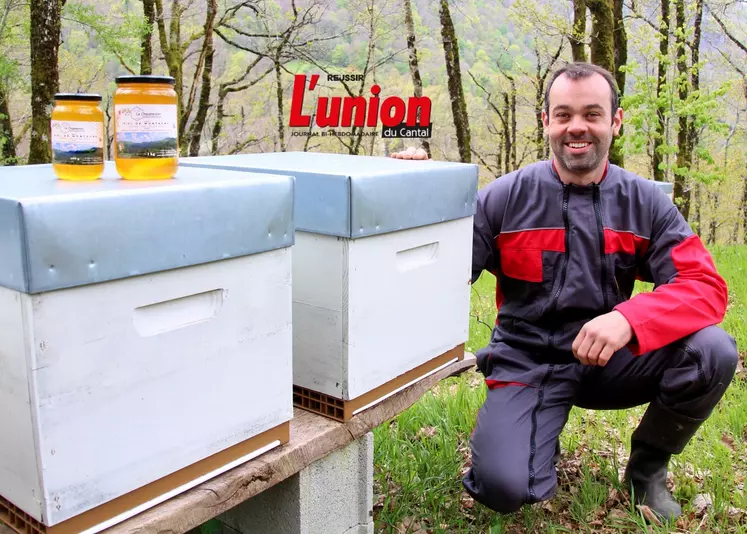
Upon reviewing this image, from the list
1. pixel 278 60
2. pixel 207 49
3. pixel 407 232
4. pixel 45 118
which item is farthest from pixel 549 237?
pixel 278 60

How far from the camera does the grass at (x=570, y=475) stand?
2137 millimetres

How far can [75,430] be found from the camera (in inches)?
42.3

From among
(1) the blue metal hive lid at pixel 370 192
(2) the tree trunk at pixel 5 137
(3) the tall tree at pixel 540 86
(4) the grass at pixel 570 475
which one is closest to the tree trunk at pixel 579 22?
(4) the grass at pixel 570 475

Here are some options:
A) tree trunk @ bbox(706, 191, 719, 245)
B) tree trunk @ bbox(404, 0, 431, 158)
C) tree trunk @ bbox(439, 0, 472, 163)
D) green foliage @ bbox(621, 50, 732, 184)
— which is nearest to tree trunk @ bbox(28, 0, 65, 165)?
green foliage @ bbox(621, 50, 732, 184)

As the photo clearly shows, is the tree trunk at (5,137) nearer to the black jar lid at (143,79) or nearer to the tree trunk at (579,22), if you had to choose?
the tree trunk at (579,22)

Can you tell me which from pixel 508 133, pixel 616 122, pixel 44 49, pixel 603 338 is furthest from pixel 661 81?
pixel 508 133

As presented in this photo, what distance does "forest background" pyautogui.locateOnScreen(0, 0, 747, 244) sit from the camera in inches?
359

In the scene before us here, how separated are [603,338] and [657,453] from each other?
546mm

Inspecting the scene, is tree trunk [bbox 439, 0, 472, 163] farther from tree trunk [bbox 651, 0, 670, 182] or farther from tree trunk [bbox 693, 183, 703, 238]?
tree trunk [bbox 693, 183, 703, 238]

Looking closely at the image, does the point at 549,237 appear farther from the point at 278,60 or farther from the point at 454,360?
the point at 278,60

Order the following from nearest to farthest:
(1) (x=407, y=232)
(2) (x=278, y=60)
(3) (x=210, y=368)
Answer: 1. (3) (x=210, y=368)
2. (1) (x=407, y=232)
3. (2) (x=278, y=60)

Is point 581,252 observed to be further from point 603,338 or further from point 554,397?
point 554,397

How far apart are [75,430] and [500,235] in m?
1.46

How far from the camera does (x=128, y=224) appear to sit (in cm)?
110
